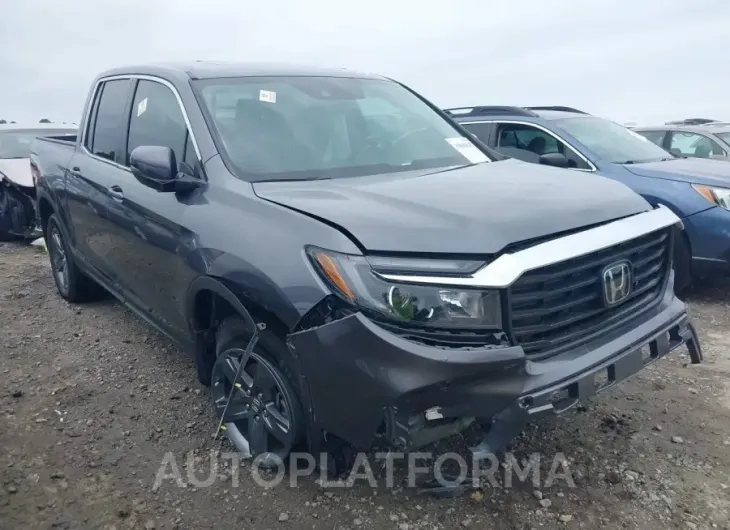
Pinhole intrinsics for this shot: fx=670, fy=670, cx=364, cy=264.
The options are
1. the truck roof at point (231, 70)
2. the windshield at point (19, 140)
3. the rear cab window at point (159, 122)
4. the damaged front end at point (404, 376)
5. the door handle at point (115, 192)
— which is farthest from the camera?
the windshield at point (19, 140)

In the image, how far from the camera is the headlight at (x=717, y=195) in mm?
5086

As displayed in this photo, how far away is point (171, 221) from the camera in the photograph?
3.17 meters

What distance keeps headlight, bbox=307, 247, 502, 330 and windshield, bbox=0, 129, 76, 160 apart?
7.58m

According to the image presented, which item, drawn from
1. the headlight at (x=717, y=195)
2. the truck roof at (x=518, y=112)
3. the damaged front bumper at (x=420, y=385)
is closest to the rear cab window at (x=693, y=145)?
the truck roof at (x=518, y=112)

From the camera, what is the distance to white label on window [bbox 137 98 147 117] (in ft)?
12.7

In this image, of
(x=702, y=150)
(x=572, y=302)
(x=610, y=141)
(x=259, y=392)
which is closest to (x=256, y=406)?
(x=259, y=392)

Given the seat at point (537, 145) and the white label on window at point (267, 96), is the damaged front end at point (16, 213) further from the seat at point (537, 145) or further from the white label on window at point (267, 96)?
the seat at point (537, 145)

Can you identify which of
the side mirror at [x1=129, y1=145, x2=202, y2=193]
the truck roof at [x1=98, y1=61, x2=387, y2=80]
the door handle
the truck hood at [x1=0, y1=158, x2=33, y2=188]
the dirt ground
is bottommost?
the dirt ground

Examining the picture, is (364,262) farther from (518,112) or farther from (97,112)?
(518,112)

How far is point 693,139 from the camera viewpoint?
9.06 metres

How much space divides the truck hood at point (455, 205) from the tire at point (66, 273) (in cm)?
302

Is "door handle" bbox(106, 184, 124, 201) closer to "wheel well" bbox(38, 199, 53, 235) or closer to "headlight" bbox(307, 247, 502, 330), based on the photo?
"wheel well" bbox(38, 199, 53, 235)

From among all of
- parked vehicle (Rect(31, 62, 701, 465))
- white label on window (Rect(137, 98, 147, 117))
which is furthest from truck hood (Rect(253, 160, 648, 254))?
white label on window (Rect(137, 98, 147, 117))

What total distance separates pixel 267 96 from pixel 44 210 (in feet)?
10.1
